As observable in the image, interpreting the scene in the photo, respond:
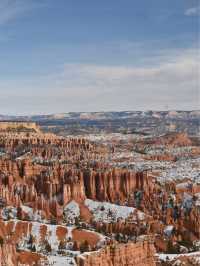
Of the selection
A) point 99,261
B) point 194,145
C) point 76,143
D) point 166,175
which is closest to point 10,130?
Result: point 76,143

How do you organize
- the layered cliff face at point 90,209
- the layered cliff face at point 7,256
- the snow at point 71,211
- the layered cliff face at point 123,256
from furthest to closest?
the snow at point 71,211, the layered cliff face at point 90,209, the layered cliff face at point 7,256, the layered cliff face at point 123,256

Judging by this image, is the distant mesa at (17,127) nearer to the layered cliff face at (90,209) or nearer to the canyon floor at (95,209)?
the canyon floor at (95,209)

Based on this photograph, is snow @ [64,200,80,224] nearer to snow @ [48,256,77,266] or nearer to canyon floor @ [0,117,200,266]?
canyon floor @ [0,117,200,266]

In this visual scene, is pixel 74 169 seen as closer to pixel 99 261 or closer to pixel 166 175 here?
pixel 166 175

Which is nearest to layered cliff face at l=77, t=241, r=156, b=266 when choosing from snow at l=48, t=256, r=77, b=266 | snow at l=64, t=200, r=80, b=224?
snow at l=48, t=256, r=77, b=266

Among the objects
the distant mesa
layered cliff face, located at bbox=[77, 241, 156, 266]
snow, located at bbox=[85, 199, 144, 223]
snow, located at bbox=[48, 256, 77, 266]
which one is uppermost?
the distant mesa

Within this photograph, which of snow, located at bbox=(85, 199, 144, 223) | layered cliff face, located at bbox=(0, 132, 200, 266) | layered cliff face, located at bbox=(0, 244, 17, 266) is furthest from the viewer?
snow, located at bbox=(85, 199, 144, 223)

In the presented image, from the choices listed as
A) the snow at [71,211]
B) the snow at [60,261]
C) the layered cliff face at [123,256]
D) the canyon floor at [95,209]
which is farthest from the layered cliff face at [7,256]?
the snow at [71,211]
